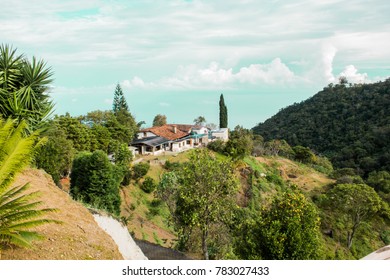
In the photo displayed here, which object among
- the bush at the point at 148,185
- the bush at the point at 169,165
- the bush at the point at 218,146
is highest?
the bush at the point at 218,146

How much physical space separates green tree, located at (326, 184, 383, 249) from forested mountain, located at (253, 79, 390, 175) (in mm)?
17193

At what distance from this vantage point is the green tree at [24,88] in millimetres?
13148

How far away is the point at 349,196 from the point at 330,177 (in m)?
14.9

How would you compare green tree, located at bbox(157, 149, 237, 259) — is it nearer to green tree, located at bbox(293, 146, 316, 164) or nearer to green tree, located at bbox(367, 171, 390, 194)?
green tree, located at bbox(367, 171, 390, 194)

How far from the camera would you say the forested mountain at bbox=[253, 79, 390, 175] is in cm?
4566

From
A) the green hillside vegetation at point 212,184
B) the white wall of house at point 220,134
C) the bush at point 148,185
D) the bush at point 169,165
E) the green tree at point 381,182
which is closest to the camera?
the green hillside vegetation at point 212,184

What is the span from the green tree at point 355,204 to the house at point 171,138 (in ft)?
64.6

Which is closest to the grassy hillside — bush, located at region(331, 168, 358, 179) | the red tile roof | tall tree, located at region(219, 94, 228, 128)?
bush, located at region(331, 168, 358, 179)

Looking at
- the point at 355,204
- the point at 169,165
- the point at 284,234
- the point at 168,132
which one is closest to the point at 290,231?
the point at 284,234

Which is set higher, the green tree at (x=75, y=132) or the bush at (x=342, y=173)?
the green tree at (x=75, y=132)

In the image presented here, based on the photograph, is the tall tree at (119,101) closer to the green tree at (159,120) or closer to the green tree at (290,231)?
the green tree at (159,120)

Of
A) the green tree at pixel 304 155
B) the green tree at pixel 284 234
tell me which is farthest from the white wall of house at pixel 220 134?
the green tree at pixel 284 234

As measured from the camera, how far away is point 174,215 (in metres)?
14.7
